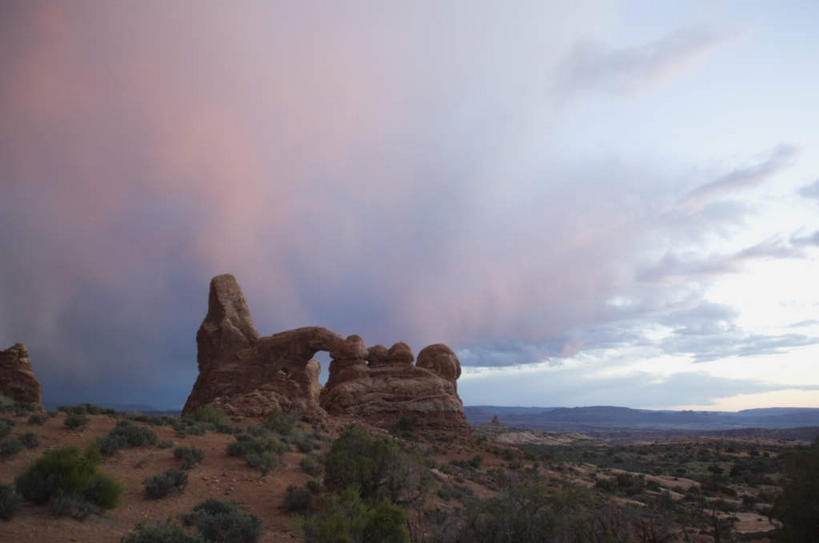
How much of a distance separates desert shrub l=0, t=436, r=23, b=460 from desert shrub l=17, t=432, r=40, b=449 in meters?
0.32

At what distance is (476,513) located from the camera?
35.5ft

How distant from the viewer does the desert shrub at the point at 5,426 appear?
14383 mm

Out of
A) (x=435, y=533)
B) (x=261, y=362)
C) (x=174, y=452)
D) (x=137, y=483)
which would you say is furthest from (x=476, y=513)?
(x=261, y=362)

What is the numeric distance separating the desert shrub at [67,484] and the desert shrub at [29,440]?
4.44m

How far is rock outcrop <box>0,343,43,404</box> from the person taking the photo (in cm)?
2538

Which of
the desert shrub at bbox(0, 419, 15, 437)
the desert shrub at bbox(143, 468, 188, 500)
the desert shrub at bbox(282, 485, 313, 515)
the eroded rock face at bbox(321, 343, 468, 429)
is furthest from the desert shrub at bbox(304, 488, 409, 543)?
the eroded rock face at bbox(321, 343, 468, 429)

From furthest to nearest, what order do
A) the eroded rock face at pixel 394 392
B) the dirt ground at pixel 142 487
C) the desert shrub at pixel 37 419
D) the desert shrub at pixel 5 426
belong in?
the eroded rock face at pixel 394 392, the desert shrub at pixel 37 419, the desert shrub at pixel 5 426, the dirt ground at pixel 142 487

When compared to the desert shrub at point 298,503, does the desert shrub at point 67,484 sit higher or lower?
higher

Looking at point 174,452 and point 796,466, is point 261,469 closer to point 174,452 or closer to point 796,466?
point 174,452

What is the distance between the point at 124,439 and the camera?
1605 cm

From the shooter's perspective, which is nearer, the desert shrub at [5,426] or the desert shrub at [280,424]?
the desert shrub at [5,426]

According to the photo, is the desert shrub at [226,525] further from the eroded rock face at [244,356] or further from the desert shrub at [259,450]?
the eroded rock face at [244,356]

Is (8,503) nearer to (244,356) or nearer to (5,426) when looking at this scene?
(5,426)

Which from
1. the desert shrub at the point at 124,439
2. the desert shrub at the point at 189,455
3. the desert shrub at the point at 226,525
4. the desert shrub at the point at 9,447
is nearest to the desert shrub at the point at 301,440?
the desert shrub at the point at 189,455
